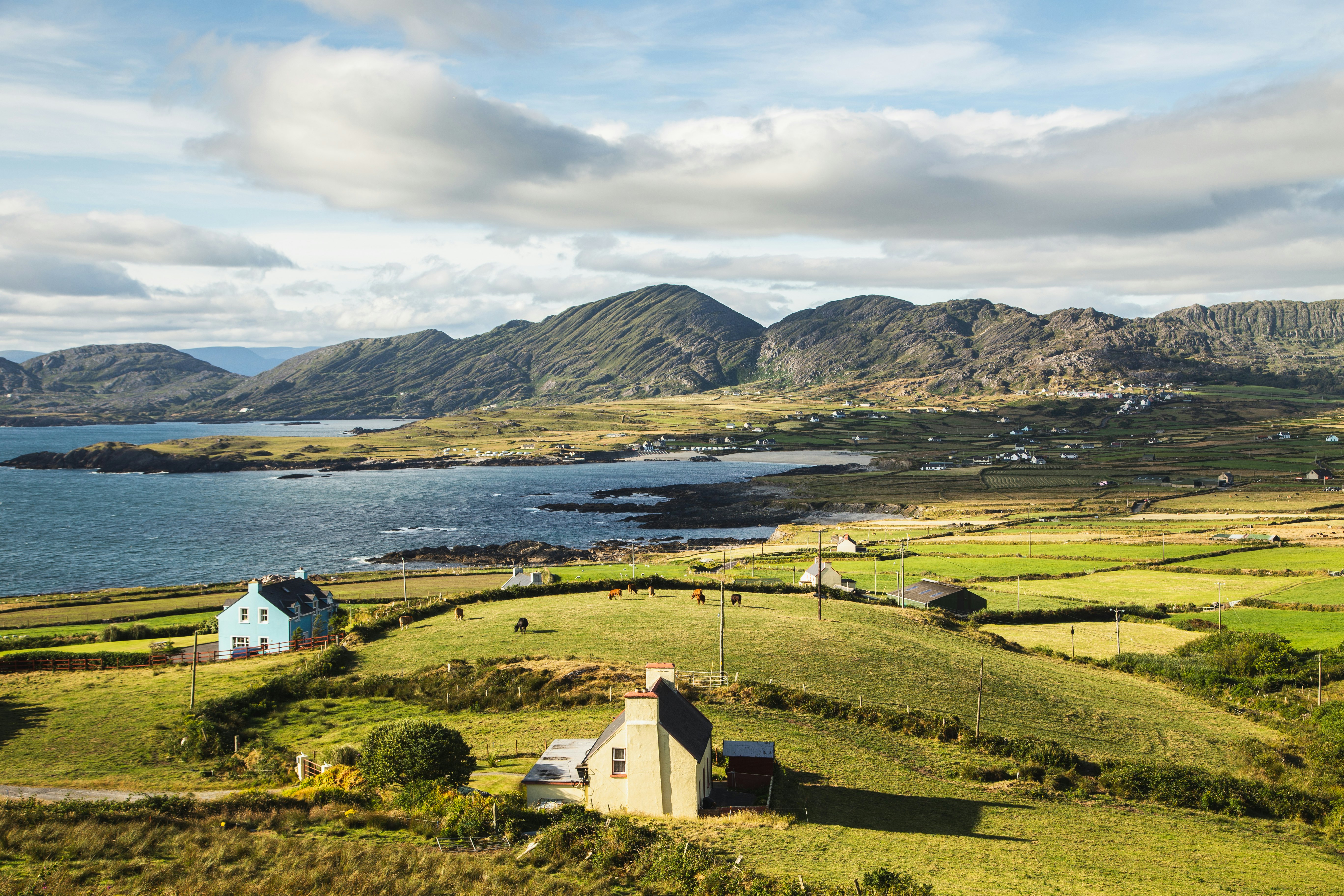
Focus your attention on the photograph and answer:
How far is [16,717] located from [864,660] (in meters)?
39.1

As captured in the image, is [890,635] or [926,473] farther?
[926,473]

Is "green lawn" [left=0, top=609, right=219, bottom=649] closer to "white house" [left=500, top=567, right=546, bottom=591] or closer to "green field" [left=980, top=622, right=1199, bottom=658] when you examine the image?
"white house" [left=500, top=567, right=546, bottom=591]

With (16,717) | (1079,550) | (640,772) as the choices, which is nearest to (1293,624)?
(1079,550)

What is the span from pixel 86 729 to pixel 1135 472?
18064 cm

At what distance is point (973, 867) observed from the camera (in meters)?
23.5

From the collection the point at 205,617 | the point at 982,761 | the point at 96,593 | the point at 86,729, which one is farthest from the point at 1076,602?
the point at 96,593

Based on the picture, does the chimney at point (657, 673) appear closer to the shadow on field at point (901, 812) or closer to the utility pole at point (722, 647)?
the utility pole at point (722, 647)

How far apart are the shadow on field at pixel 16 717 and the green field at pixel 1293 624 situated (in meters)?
A: 68.4

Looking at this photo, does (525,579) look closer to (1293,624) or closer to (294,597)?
(294,597)

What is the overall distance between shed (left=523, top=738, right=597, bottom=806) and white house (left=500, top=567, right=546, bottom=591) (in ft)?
123

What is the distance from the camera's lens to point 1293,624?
5903 centimetres

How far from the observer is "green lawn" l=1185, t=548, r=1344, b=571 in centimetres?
7712

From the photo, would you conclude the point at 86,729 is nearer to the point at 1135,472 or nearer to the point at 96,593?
the point at 96,593

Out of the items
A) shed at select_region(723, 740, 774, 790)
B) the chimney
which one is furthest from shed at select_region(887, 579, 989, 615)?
the chimney
